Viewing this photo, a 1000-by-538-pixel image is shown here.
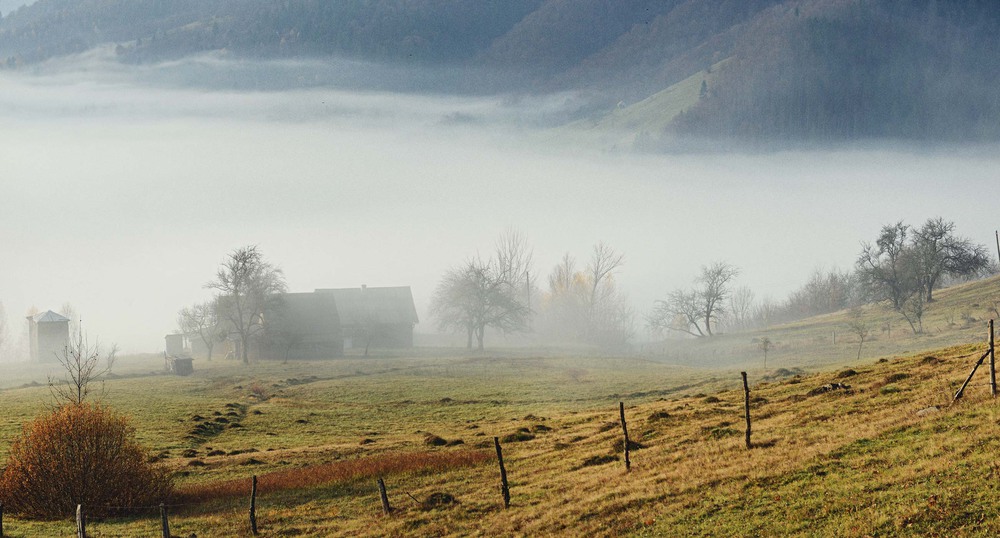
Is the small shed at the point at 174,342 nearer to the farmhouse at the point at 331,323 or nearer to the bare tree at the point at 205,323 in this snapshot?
the bare tree at the point at 205,323

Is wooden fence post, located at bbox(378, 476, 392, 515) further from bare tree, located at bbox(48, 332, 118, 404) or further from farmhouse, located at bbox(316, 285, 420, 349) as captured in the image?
farmhouse, located at bbox(316, 285, 420, 349)

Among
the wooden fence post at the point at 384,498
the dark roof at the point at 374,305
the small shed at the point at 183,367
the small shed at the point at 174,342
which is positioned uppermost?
the dark roof at the point at 374,305

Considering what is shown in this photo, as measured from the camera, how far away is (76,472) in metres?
36.5

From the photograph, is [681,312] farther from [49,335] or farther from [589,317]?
[49,335]

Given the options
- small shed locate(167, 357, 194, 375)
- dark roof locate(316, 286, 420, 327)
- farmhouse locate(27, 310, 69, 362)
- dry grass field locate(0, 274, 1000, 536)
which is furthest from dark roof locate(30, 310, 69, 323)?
dry grass field locate(0, 274, 1000, 536)

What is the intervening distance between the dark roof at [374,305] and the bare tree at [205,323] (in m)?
19.7

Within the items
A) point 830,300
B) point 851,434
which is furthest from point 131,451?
point 830,300

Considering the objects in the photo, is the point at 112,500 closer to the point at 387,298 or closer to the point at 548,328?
the point at 387,298

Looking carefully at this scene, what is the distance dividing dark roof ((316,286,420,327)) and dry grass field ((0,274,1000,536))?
67.4 metres

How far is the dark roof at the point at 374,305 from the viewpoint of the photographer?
144875 mm

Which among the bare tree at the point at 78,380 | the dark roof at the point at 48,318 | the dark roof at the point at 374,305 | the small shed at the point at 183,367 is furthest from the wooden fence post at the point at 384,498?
the dark roof at the point at 48,318

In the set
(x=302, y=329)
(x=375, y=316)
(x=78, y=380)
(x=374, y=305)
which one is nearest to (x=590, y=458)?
(x=78, y=380)

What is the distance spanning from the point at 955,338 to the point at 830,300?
117 meters

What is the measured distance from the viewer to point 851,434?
30719mm
